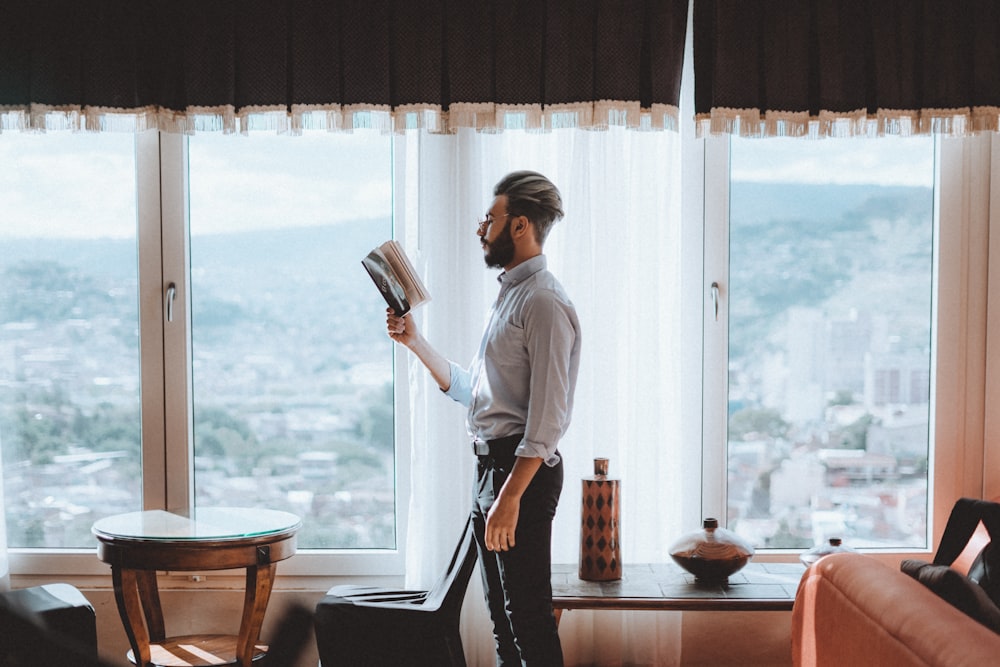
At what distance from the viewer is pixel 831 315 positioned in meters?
2.90

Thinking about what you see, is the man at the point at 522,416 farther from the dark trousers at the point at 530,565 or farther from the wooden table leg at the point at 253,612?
the wooden table leg at the point at 253,612

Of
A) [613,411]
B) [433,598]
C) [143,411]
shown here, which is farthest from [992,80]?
[143,411]

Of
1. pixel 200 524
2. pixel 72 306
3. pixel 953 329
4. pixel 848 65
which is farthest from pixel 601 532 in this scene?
pixel 72 306

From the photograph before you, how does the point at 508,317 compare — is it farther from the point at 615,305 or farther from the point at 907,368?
the point at 907,368

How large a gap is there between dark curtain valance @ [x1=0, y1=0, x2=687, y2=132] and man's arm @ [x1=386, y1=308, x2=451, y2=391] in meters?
0.66

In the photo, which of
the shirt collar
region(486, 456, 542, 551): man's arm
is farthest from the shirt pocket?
region(486, 456, 542, 551): man's arm

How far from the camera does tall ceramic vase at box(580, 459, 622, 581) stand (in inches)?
97.1

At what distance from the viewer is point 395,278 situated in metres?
2.33

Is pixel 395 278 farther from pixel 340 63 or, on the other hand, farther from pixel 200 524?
pixel 200 524

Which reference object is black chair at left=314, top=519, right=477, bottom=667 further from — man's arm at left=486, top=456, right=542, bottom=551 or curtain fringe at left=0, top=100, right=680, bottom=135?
curtain fringe at left=0, top=100, right=680, bottom=135

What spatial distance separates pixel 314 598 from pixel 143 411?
85cm

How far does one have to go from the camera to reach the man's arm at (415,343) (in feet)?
7.73

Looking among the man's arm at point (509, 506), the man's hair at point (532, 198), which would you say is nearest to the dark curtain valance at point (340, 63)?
the man's hair at point (532, 198)

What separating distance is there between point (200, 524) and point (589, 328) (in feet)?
4.22
